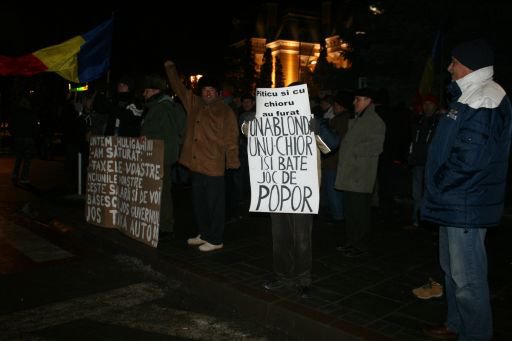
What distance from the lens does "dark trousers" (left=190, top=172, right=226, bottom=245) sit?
613cm

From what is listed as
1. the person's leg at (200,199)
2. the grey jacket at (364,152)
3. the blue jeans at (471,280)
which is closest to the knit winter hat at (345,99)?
the grey jacket at (364,152)

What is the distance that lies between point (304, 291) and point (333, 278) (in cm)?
60

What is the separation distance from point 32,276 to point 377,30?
11.9 meters

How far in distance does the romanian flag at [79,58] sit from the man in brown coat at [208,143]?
245 centimetres

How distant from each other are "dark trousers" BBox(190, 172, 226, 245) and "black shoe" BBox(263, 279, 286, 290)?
1.48 metres

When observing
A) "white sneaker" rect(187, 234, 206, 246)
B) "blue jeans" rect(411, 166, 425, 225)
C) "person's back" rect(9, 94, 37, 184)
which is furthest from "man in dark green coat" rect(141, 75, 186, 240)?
"person's back" rect(9, 94, 37, 184)

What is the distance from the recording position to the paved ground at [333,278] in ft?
13.6

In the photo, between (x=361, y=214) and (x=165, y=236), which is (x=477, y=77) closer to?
(x=361, y=214)

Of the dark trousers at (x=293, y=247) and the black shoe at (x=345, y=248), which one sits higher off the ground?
the dark trousers at (x=293, y=247)

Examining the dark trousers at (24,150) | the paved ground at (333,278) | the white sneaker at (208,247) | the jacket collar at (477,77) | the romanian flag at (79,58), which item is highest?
the romanian flag at (79,58)

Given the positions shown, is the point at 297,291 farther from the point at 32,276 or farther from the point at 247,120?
the point at 32,276

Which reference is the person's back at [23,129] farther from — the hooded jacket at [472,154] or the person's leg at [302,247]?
the hooded jacket at [472,154]

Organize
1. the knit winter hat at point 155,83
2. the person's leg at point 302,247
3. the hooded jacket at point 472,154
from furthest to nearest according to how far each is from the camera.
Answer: the knit winter hat at point 155,83 < the person's leg at point 302,247 < the hooded jacket at point 472,154

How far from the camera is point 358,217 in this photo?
6.04m
